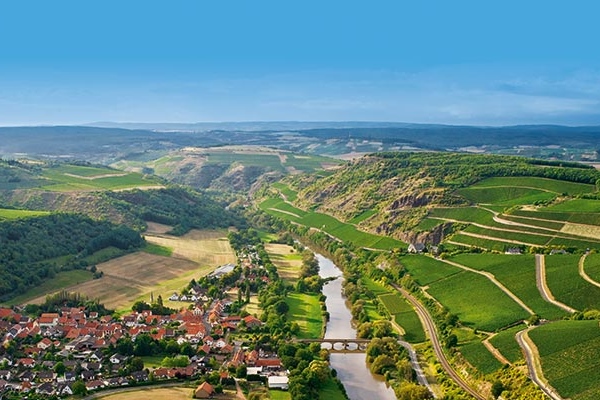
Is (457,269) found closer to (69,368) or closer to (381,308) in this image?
(381,308)

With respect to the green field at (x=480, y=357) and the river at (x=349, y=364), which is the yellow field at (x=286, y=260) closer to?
the river at (x=349, y=364)

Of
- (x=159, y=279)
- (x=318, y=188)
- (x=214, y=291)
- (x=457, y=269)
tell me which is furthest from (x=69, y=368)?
(x=318, y=188)

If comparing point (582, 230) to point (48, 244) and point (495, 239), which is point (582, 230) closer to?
point (495, 239)

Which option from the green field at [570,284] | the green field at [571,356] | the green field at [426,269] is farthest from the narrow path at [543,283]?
the green field at [426,269]

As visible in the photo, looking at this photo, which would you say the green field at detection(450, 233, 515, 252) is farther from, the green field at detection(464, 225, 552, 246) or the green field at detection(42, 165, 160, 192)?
the green field at detection(42, 165, 160, 192)

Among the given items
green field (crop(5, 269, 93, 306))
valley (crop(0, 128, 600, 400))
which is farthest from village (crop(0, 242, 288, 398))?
green field (crop(5, 269, 93, 306))
